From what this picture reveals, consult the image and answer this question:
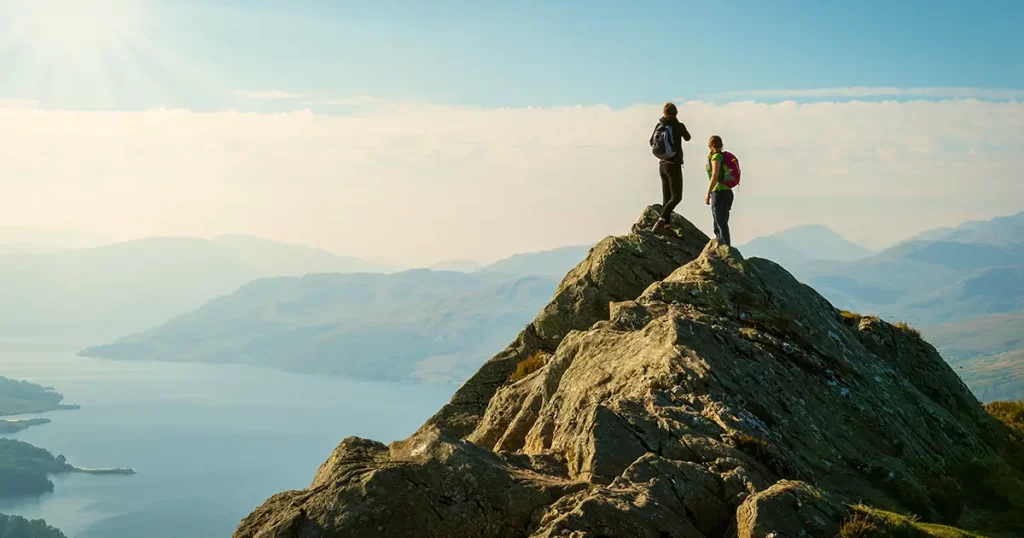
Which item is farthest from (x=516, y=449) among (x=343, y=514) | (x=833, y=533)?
(x=833, y=533)

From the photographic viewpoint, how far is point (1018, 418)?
27469 mm

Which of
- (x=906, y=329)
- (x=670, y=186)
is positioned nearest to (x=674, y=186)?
(x=670, y=186)

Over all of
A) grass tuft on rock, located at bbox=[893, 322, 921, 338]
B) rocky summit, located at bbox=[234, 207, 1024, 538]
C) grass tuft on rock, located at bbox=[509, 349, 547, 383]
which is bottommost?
rocky summit, located at bbox=[234, 207, 1024, 538]

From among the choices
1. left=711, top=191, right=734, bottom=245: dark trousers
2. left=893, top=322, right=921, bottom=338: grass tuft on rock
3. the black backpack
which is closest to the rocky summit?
left=893, top=322, right=921, bottom=338: grass tuft on rock

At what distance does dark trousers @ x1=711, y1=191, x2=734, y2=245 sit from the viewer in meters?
26.7

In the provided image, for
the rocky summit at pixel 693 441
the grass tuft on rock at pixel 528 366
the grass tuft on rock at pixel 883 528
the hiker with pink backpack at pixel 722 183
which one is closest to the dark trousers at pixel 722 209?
the hiker with pink backpack at pixel 722 183

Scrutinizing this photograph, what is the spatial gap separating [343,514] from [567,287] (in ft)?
59.7

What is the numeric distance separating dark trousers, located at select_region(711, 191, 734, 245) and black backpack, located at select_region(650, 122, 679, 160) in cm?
253

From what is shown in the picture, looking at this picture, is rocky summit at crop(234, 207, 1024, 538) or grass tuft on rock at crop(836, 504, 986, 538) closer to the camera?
grass tuft on rock at crop(836, 504, 986, 538)

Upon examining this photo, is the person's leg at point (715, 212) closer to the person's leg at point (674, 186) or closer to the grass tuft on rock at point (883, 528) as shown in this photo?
the person's leg at point (674, 186)

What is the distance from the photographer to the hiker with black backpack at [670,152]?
27.9m

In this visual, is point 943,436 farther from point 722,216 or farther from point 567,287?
point 567,287

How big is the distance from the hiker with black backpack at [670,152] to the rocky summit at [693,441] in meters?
5.18

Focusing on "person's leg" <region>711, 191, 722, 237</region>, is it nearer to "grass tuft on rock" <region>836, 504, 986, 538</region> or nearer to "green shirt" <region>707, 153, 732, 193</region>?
"green shirt" <region>707, 153, 732, 193</region>
